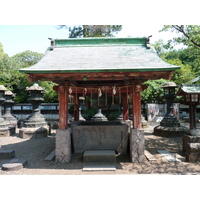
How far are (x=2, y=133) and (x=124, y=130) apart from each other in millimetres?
8889

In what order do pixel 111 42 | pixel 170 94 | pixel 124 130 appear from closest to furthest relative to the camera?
1. pixel 124 130
2. pixel 111 42
3. pixel 170 94

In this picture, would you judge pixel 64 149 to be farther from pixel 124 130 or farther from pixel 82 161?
pixel 124 130

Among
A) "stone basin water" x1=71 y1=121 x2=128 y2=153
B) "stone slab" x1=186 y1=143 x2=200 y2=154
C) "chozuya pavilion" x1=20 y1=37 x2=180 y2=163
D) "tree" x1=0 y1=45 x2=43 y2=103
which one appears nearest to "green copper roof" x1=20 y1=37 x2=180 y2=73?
"chozuya pavilion" x1=20 y1=37 x2=180 y2=163

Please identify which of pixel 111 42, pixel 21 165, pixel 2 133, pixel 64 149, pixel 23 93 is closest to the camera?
pixel 21 165

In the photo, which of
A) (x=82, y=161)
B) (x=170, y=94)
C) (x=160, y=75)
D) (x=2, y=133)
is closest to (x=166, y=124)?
(x=170, y=94)

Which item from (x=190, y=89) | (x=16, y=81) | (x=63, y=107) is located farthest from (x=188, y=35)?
(x=16, y=81)

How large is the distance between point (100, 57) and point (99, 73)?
4.73ft

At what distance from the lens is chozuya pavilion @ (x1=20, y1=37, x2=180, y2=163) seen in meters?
5.10

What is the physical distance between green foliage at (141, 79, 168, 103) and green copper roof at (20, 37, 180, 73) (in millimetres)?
9890

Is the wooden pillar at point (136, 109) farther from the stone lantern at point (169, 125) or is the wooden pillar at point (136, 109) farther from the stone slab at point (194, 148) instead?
the stone lantern at point (169, 125)

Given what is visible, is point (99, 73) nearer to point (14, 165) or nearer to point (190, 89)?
point (190, 89)

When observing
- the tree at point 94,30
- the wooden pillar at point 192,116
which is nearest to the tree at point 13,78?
the tree at point 94,30

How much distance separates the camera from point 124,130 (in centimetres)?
664

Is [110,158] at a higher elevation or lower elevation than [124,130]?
lower
